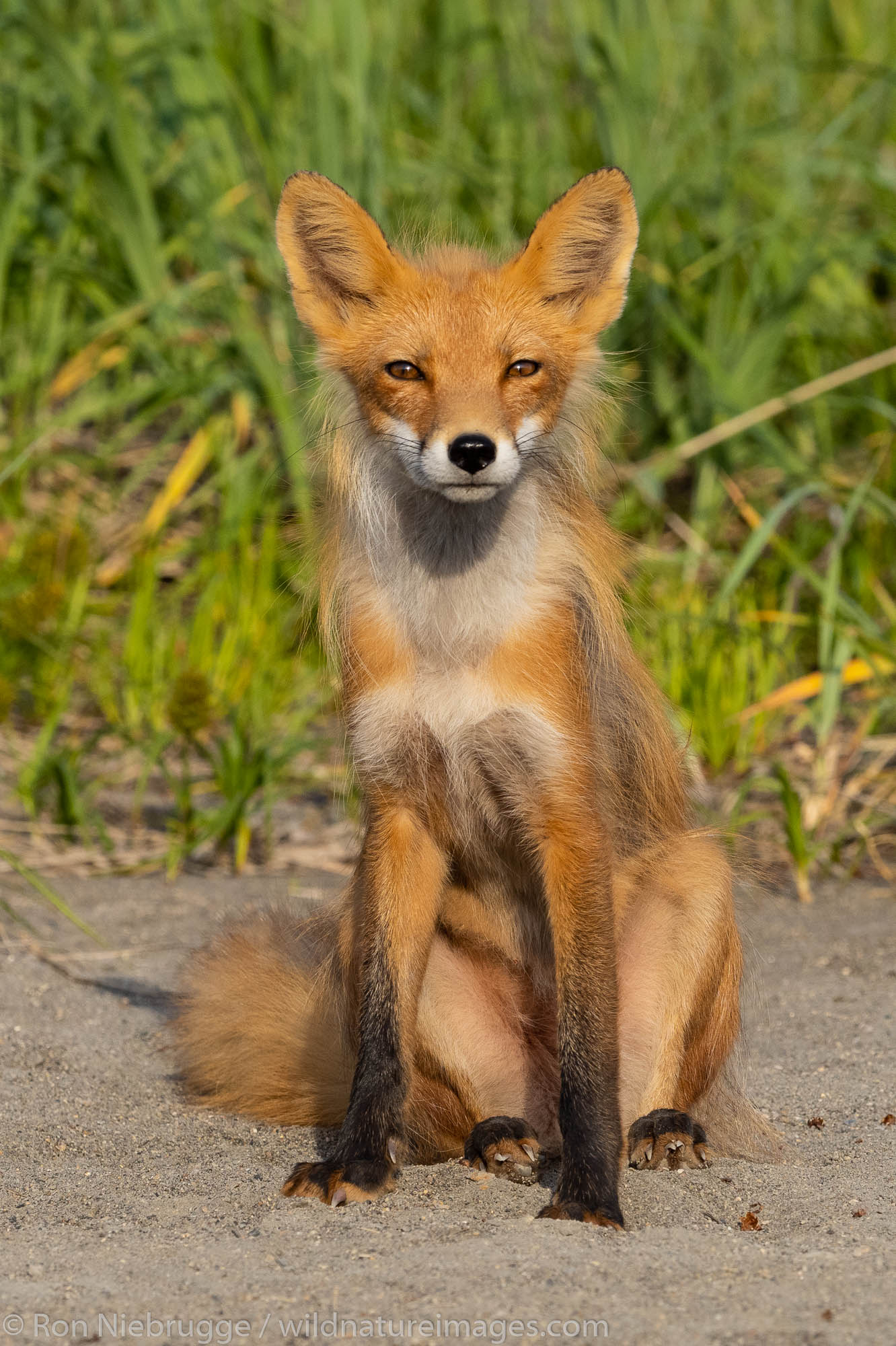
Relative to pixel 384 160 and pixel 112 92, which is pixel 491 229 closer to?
pixel 384 160

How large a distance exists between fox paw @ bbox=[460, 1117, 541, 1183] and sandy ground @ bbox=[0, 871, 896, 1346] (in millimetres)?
52

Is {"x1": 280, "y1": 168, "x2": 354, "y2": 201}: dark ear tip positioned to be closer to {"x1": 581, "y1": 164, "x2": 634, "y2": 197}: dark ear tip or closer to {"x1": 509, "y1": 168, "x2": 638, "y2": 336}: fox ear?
{"x1": 509, "y1": 168, "x2": 638, "y2": 336}: fox ear

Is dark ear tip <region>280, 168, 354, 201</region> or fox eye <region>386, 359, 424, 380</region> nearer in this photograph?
fox eye <region>386, 359, 424, 380</region>

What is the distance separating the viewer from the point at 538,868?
118 inches

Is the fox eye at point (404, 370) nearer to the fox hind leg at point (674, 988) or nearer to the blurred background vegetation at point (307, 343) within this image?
the fox hind leg at point (674, 988)

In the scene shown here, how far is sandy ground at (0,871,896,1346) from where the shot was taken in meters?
2.28

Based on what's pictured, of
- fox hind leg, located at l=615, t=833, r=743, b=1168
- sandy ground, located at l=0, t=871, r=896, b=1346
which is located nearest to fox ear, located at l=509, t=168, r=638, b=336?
fox hind leg, located at l=615, t=833, r=743, b=1168

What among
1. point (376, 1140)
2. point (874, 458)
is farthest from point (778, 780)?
point (376, 1140)

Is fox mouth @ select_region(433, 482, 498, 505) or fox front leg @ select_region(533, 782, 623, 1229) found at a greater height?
fox mouth @ select_region(433, 482, 498, 505)

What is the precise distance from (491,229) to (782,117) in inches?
55.9

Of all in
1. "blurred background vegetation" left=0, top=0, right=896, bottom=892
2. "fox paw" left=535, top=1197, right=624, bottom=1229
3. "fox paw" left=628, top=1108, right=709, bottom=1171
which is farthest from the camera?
"blurred background vegetation" left=0, top=0, right=896, bottom=892

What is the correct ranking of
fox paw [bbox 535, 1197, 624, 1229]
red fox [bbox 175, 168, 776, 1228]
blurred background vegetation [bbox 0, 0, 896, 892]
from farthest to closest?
blurred background vegetation [bbox 0, 0, 896, 892] → red fox [bbox 175, 168, 776, 1228] → fox paw [bbox 535, 1197, 624, 1229]

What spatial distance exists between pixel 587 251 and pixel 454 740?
113 centimetres

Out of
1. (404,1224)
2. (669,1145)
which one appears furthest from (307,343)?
(404,1224)
